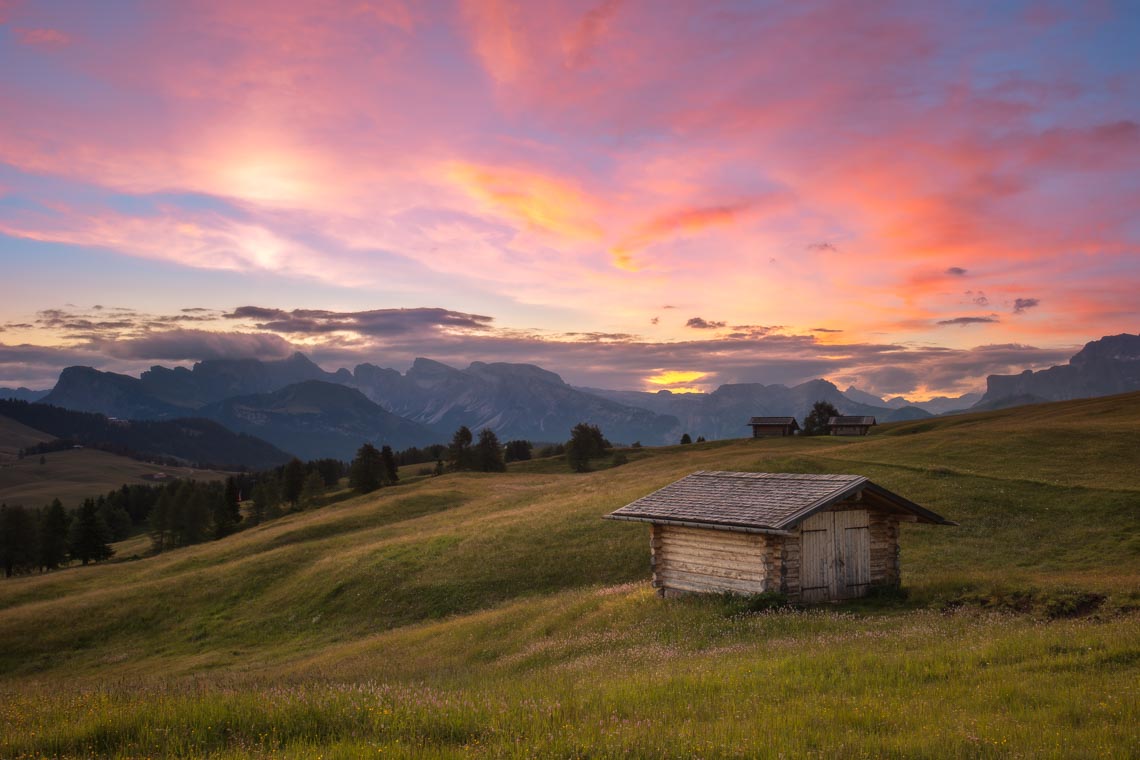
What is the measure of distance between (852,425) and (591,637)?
365 ft

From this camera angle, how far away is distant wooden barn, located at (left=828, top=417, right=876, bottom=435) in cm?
12056

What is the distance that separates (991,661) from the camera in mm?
13195

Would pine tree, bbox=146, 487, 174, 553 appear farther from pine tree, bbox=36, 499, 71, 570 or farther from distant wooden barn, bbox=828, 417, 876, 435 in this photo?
distant wooden barn, bbox=828, 417, 876, 435

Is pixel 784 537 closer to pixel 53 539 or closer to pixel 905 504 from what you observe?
pixel 905 504

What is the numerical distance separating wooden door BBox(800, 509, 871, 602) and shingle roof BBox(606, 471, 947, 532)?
3.78 ft

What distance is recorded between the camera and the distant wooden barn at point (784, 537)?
23.9 meters

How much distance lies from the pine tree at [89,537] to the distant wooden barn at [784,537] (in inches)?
3253

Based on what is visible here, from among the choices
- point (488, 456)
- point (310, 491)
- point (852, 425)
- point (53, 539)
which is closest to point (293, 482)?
point (310, 491)

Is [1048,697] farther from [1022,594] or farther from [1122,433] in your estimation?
[1122,433]

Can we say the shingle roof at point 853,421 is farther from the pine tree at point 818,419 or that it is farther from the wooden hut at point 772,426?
the wooden hut at point 772,426

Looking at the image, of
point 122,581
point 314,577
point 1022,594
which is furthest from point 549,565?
point 122,581

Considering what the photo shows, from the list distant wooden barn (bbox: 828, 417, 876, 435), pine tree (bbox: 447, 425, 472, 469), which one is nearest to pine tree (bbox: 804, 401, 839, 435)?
distant wooden barn (bbox: 828, 417, 876, 435)

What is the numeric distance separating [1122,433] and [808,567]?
155 ft

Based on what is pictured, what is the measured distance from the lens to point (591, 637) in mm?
22344
